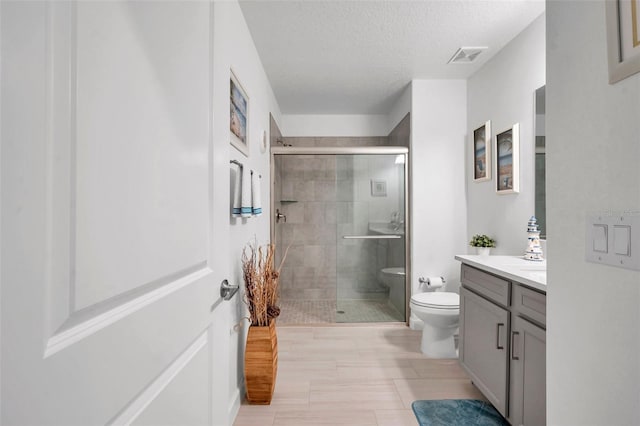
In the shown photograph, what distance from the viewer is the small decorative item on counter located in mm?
2062

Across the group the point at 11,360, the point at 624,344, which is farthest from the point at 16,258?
the point at 624,344

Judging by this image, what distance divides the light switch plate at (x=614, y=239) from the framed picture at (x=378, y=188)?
2.66 metres

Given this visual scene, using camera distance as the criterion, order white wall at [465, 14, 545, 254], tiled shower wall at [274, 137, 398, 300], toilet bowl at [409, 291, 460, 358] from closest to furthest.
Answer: white wall at [465, 14, 545, 254] < toilet bowl at [409, 291, 460, 358] < tiled shower wall at [274, 137, 398, 300]

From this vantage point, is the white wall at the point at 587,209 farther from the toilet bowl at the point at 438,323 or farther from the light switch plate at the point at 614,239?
the toilet bowl at the point at 438,323

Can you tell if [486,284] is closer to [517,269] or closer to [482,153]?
[517,269]

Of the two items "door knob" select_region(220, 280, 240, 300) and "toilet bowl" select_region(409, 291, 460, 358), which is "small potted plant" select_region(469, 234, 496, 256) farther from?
"door knob" select_region(220, 280, 240, 300)

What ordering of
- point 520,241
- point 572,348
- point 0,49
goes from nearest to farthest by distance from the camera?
point 0,49 → point 572,348 → point 520,241

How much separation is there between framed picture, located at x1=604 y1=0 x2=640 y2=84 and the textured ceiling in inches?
63.0

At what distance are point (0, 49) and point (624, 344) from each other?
1.13 metres

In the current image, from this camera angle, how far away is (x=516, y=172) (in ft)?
7.86

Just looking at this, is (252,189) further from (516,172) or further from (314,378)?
(516,172)

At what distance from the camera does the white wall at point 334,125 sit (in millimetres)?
4430

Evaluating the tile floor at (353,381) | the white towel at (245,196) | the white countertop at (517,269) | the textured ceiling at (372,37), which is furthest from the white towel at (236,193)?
the white countertop at (517,269)

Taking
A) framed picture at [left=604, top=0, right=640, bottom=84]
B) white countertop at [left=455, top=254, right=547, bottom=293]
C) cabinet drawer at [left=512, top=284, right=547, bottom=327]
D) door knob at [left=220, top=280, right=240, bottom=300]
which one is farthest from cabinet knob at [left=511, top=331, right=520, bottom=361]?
door knob at [left=220, top=280, right=240, bottom=300]
